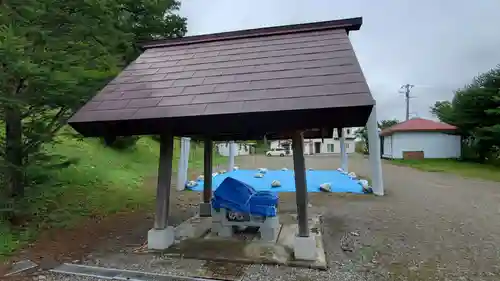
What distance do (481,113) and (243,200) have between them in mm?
18573

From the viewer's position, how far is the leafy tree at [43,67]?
13.7 ft

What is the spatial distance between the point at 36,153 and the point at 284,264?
13.7ft

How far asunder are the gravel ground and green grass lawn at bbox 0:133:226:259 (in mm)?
1591

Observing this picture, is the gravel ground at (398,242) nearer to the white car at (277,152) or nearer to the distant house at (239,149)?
the distant house at (239,149)

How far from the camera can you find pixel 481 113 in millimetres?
17672

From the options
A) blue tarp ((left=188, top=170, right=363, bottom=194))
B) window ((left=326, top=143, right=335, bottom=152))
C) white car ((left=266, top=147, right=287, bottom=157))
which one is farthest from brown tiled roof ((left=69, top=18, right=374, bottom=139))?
window ((left=326, top=143, right=335, bottom=152))

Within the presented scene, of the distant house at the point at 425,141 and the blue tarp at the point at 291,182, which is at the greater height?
the distant house at the point at 425,141

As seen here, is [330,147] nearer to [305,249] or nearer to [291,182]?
[291,182]

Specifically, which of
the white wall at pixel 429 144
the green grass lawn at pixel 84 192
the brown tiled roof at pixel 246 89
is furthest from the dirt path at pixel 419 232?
the white wall at pixel 429 144

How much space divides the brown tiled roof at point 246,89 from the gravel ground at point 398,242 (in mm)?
1652

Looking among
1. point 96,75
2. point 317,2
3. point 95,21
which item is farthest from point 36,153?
point 317,2

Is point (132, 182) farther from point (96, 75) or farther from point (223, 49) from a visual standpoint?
point (223, 49)

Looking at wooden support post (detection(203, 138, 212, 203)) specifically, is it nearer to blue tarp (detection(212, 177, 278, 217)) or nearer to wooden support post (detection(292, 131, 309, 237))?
blue tarp (detection(212, 177, 278, 217))

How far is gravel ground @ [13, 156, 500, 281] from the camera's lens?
3.64 m
